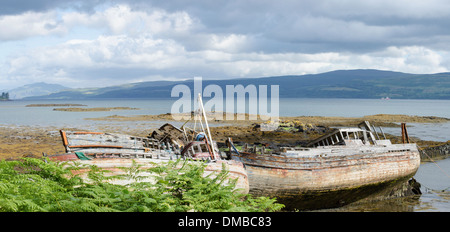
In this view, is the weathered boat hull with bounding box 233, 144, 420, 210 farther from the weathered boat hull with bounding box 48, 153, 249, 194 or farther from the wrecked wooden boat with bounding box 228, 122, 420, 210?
the weathered boat hull with bounding box 48, 153, 249, 194

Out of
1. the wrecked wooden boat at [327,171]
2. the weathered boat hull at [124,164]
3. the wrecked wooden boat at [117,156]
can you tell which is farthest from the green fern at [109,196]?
the wrecked wooden boat at [327,171]

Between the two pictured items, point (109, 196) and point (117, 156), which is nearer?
point (109, 196)

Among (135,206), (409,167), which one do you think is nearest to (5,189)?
(135,206)

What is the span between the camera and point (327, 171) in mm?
20422

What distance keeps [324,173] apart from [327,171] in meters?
0.22

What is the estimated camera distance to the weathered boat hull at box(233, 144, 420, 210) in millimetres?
18844

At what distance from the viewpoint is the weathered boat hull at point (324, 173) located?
61.8 ft

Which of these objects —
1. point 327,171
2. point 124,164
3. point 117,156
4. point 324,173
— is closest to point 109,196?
point 124,164

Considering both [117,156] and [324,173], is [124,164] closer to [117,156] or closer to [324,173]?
[117,156]

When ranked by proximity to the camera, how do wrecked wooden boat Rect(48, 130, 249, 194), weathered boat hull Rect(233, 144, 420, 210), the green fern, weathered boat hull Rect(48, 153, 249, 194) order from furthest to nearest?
weathered boat hull Rect(233, 144, 420, 210) → wrecked wooden boat Rect(48, 130, 249, 194) → weathered boat hull Rect(48, 153, 249, 194) → the green fern

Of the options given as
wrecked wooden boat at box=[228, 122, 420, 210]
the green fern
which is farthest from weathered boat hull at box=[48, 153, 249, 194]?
the green fern

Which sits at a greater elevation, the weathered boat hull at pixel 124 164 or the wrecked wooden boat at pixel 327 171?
the weathered boat hull at pixel 124 164

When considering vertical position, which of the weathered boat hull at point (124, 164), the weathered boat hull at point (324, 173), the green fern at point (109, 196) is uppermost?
the green fern at point (109, 196)

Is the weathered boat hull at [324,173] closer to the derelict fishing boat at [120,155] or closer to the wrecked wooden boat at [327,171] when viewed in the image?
the wrecked wooden boat at [327,171]
